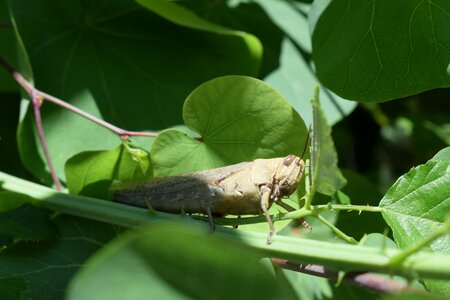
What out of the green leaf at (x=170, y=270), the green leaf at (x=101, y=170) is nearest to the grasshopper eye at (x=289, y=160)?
the green leaf at (x=101, y=170)

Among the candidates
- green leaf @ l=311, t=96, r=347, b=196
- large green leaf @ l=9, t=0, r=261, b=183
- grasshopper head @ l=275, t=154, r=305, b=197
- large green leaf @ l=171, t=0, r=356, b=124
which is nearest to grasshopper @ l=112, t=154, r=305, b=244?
grasshopper head @ l=275, t=154, r=305, b=197

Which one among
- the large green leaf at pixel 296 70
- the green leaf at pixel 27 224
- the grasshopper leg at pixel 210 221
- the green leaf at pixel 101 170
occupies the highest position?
the large green leaf at pixel 296 70

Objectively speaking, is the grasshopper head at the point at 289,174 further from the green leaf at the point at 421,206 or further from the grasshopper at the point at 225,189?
the green leaf at the point at 421,206

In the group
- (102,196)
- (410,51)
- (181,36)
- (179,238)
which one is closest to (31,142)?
(102,196)

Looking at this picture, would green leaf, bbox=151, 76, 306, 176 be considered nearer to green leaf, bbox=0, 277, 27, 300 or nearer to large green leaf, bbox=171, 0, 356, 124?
green leaf, bbox=0, 277, 27, 300

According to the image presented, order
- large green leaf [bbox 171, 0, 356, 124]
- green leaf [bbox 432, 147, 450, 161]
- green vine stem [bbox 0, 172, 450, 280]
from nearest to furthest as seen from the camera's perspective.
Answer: green vine stem [bbox 0, 172, 450, 280], green leaf [bbox 432, 147, 450, 161], large green leaf [bbox 171, 0, 356, 124]

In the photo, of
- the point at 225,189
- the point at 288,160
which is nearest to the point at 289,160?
the point at 288,160

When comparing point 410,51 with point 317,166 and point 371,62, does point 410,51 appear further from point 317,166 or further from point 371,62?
point 317,166

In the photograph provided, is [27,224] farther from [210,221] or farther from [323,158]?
[323,158]
